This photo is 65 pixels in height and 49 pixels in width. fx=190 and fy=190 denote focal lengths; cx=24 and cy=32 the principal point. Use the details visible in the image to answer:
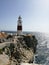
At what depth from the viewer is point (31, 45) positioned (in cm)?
3969

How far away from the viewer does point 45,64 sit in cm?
3338

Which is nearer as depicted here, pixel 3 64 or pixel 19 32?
pixel 3 64

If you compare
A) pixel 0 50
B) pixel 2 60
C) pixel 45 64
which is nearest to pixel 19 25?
pixel 45 64

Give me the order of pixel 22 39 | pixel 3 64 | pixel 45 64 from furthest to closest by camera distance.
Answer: pixel 22 39
pixel 45 64
pixel 3 64

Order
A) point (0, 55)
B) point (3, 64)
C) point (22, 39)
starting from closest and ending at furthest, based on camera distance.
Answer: point (3, 64) < point (0, 55) < point (22, 39)

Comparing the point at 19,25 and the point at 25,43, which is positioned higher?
the point at 19,25

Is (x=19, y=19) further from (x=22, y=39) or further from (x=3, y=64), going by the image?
(x=3, y=64)

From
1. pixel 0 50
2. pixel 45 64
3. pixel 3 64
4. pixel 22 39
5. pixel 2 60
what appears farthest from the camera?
pixel 22 39

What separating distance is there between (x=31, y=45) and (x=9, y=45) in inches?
578

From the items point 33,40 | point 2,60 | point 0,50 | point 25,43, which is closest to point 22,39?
point 25,43

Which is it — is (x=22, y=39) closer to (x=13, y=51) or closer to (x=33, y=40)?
(x=33, y=40)

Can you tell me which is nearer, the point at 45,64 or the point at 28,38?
the point at 45,64

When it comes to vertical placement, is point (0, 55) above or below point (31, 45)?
above

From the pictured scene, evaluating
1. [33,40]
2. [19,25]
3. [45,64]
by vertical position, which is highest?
[19,25]
